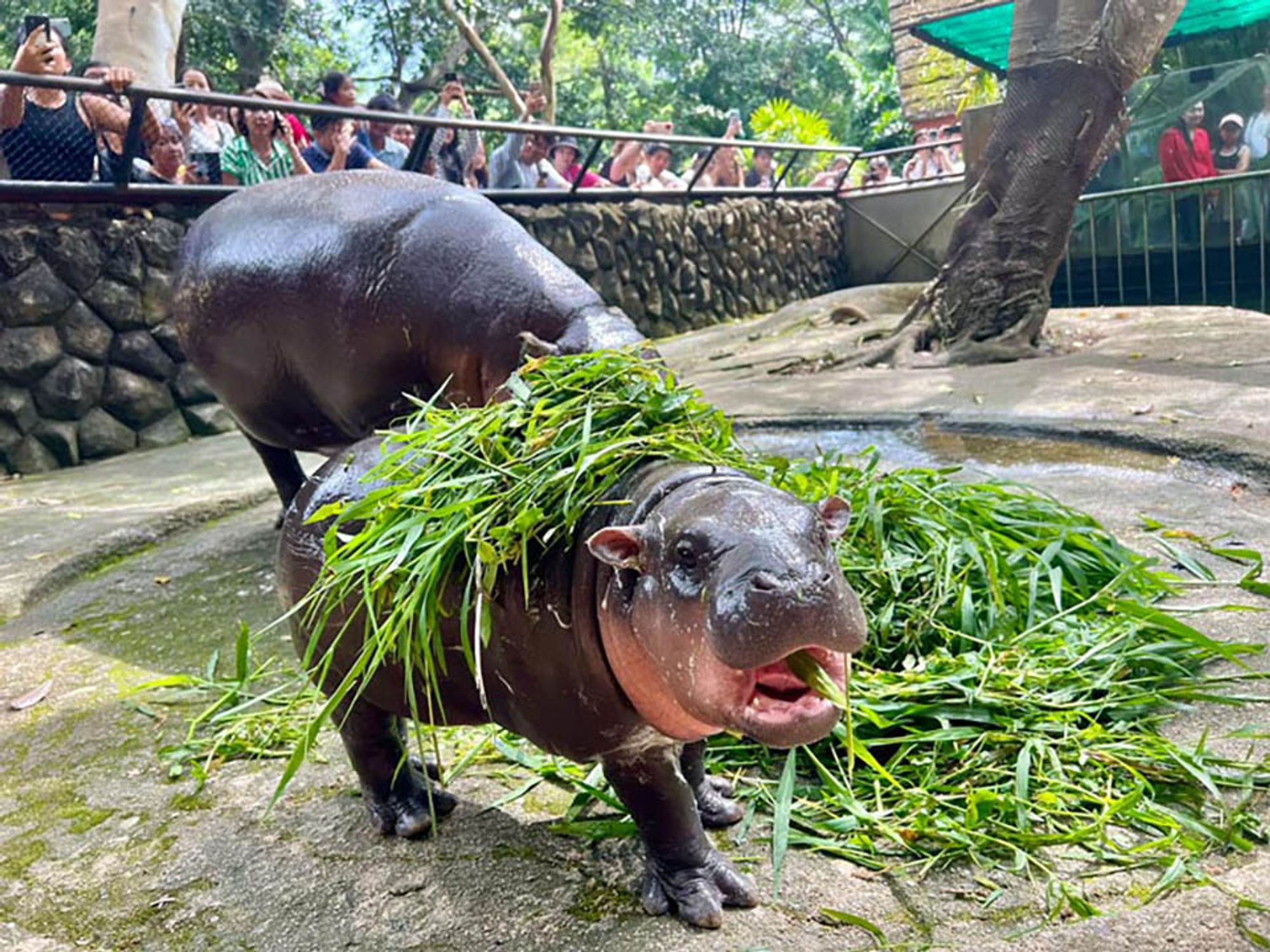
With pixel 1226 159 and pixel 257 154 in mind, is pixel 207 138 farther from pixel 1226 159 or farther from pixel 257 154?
pixel 1226 159

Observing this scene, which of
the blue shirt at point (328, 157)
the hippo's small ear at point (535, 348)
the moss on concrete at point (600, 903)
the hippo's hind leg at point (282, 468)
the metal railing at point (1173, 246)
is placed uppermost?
the blue shirt at point (328, 157)

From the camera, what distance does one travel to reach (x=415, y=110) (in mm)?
20109

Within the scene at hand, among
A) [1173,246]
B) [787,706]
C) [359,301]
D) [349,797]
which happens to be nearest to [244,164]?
[359,301]

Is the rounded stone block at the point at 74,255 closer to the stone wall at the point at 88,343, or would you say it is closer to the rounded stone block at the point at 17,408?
the stone wall at the point at 88,343

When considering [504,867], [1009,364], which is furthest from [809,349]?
[504,867]

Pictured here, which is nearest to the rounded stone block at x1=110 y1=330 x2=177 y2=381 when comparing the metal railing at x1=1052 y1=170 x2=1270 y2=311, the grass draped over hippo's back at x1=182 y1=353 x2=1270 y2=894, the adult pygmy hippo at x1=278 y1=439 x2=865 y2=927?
the adult pygmy hippo at x1=278 y1=439 x2=865 y2=927

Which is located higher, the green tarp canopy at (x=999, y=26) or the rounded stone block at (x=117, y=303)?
the green tarp canopy at (x=999, y=26)

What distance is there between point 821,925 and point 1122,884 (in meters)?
0.49

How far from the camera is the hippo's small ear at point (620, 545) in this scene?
1653 millimetres

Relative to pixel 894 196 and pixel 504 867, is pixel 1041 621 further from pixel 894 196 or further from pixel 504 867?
pixel 894 196

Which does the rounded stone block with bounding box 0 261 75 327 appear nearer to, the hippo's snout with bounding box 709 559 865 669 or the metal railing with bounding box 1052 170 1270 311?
the hippo's snout with bounding box 709 559 865 669

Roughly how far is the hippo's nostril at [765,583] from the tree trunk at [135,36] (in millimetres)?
8687

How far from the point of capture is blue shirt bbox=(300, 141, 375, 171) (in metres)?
7.87

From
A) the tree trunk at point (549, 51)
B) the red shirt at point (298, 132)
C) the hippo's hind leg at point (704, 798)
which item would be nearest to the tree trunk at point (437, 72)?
the tree trunk at point (549, 51)
